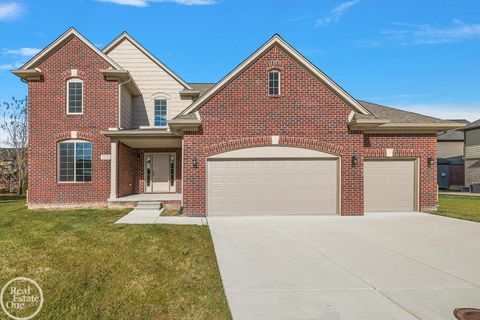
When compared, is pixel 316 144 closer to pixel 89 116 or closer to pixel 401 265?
pixel 401 265

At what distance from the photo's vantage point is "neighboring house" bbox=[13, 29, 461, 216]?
13648 millimetres

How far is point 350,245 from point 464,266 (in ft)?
7.99

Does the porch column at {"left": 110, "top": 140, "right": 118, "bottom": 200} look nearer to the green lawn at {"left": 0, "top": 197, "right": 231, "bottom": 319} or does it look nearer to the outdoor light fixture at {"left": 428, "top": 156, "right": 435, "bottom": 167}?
the green lawn at {"left": 0, "top": 197, "right": 231, "bottom": 319}

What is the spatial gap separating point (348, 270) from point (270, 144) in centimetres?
782

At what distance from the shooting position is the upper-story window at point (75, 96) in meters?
16.6

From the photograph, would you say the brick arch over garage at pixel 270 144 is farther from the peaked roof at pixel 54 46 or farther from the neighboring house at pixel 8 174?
the neighboring house at pixel 8 174

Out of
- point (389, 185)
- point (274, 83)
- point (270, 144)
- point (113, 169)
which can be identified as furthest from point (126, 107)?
point (389, 185)

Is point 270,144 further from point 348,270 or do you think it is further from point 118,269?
point 118,269

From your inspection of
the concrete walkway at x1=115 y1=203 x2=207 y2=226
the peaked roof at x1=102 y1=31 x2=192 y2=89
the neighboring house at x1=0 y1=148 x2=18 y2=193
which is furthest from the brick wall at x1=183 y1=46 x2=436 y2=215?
the neighboring house at x1=0 y1=148 x2=18 y2=193

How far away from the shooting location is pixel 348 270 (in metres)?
6.46

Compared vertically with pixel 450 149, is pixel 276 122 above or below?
below

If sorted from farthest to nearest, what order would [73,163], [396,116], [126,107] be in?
1. [126,107]
2. [73,163]
3. [396,116]

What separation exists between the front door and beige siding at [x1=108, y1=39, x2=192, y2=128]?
2.01m

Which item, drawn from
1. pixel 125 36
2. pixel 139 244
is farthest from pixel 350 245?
pixel 125 36
